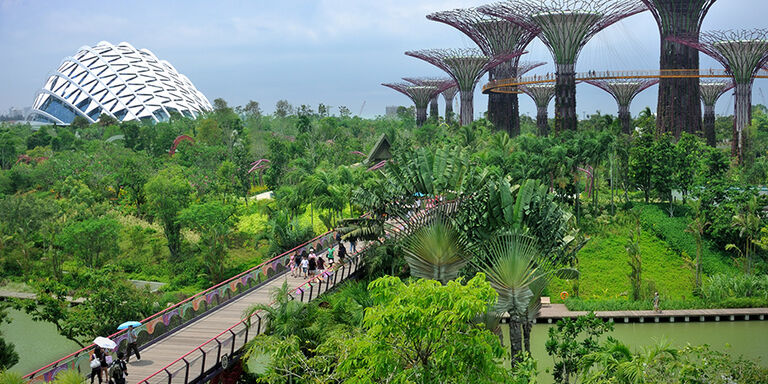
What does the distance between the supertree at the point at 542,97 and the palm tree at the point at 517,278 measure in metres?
56.8

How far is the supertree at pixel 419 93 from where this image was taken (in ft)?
274

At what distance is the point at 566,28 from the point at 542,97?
29616 mm

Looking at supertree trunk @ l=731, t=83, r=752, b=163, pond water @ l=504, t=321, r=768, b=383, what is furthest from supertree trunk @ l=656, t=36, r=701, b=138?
pond water @ l=504, t=321, r=768, b=383

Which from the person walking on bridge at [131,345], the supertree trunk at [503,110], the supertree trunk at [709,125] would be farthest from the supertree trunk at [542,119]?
the person walking on bridge at [131,345]

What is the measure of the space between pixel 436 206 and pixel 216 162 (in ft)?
99.5

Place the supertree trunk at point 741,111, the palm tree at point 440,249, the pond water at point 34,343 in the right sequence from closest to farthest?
1. the palm tree at point 440,249
2. the pond water at point 34,343
3. the supertree trunk at point 741,111

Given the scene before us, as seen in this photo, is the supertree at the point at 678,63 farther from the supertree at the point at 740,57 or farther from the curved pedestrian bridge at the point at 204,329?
the curved pedestrian bridge at the point at 204,329

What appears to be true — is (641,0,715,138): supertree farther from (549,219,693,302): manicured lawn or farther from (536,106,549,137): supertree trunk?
(536,106,549,137): supertree trunk

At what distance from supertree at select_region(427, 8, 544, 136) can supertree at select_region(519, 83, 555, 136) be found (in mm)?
11624

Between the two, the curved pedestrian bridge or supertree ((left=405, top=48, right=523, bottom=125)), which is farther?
supertree ((left=405, top=48, right=523, bottom=125))

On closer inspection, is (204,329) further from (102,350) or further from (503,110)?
(503,110)

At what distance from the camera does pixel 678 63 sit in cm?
4891

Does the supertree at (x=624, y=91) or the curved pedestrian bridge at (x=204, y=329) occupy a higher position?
the supertree at (x=624, y=91)

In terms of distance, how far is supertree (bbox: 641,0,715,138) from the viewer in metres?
47.2
